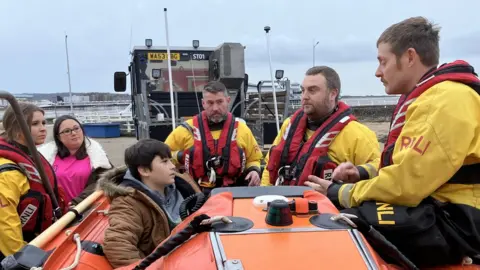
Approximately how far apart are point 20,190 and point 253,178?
1579mm

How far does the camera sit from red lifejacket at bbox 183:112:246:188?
10.6 feet

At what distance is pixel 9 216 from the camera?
7.23 ft

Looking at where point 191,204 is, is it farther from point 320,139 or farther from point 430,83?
point 430,83

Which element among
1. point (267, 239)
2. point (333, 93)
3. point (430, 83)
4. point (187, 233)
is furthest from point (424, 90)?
point (333, 93)

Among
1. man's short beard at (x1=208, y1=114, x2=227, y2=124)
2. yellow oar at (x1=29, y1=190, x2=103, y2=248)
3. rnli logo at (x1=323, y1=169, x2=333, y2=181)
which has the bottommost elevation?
yellow oar at (x1=29, y1=190, x2=103, y2=248)

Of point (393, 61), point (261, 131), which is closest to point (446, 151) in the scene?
point (393, 61)

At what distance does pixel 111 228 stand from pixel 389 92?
52.6 inches

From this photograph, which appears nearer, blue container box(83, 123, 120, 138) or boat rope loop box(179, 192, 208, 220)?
boat rope loop box(179, 192, 208, 220)

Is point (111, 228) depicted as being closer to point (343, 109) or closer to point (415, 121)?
point (415, 121)

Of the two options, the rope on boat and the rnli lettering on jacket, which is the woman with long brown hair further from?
the rnli lettering on jacket

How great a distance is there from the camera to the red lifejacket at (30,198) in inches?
92.9

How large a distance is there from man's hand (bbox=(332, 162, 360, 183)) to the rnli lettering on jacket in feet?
1.34

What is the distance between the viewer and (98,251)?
1.94m

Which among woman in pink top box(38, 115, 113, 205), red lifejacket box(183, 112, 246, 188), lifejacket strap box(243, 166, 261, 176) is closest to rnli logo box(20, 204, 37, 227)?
woman in pink top box(38, 115, 113, 205)
